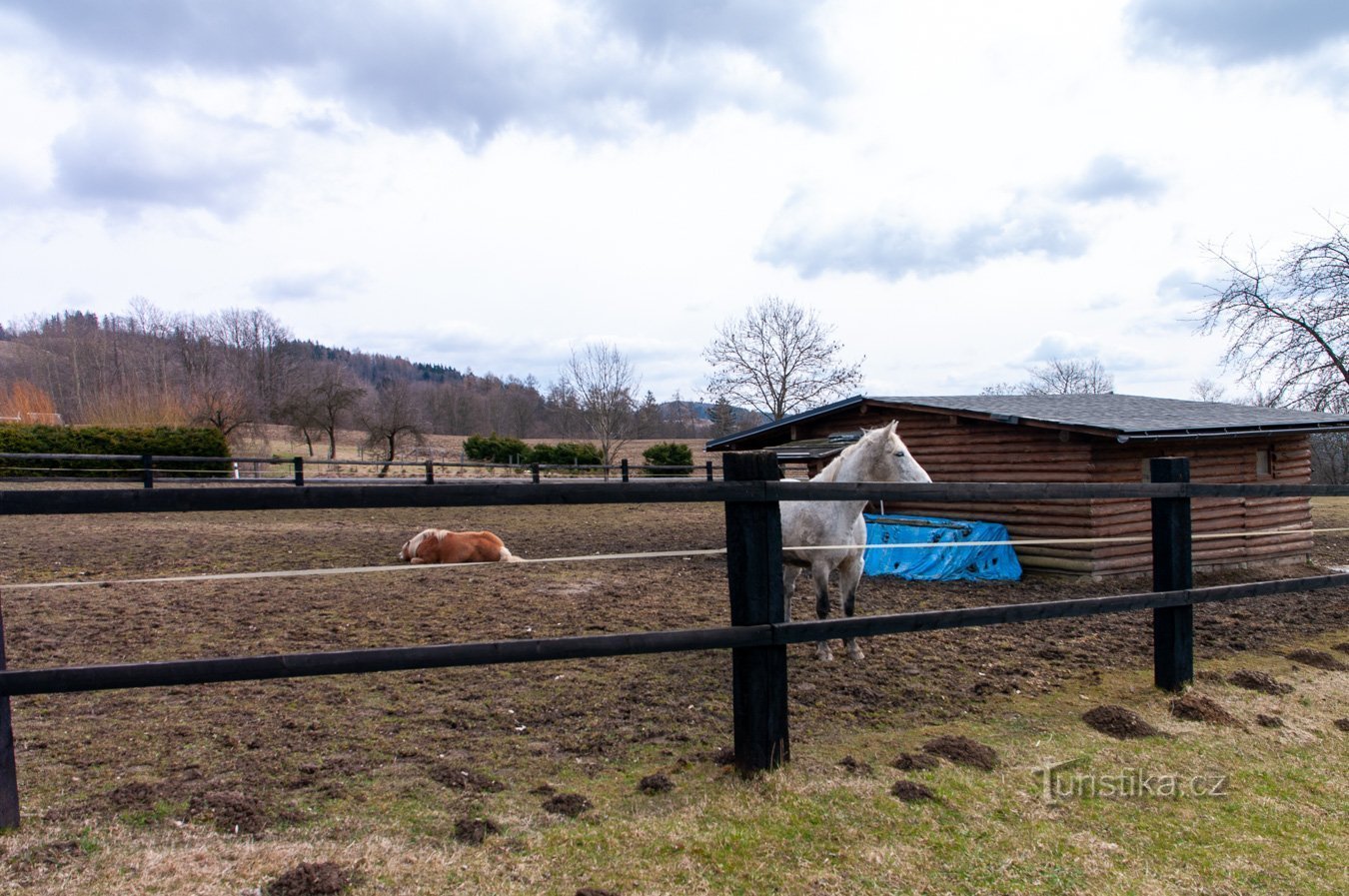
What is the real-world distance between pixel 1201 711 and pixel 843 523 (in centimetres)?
251

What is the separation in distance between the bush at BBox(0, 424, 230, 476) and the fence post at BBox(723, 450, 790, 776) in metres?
24.3

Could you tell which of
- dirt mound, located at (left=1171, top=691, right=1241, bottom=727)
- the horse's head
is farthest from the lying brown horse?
dirt mound, located at (left=1171, top=691, right=1241, bottom=727)

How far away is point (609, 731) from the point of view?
382 cm

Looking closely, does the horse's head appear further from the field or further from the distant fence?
the distant fence

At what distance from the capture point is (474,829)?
2.66m

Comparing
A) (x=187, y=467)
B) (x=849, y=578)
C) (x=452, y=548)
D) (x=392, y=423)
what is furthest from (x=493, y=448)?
(x=849, y=578)

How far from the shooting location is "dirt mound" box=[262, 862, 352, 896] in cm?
→ 225

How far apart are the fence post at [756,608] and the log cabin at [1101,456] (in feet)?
25.0

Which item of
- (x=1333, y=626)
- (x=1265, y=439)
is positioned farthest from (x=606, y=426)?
(x=1333, y=626)

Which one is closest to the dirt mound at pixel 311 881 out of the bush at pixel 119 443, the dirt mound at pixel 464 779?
the dirt mound at pixel 464 779

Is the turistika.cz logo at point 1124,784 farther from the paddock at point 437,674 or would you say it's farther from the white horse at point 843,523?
the white horse at point 843,523

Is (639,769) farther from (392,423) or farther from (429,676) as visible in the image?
(392,423)

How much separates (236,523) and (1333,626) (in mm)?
16552

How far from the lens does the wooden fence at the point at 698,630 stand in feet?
8.21
